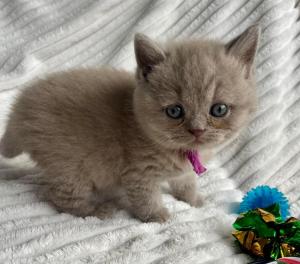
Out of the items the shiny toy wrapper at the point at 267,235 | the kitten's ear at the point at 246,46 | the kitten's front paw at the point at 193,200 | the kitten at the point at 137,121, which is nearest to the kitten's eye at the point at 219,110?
the kitten at the point at 137,121

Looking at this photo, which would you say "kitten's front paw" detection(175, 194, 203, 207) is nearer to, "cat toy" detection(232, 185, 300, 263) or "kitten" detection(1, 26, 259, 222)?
"kitten" detection(1, 26, 259, 222)

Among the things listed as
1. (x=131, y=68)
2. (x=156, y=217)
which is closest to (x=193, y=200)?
(x=156, y=217)

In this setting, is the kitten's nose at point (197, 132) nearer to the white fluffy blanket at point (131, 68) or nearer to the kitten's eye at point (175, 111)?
the kitten's eye at point (175, 111)

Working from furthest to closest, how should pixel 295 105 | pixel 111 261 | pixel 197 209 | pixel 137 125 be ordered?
pixel 295 105 < pixel 197 209 < pixel 137 125 < pixel 111 261

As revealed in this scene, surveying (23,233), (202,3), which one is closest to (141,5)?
(202,3)

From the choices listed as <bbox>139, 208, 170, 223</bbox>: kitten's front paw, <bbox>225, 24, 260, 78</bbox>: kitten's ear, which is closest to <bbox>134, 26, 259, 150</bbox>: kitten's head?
<bbox>225, 24, 260, 78</bbox>: kitten's ear

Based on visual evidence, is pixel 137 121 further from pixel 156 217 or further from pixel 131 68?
pixel 131 68

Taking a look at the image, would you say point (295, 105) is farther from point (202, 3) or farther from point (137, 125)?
point (137, 125)
